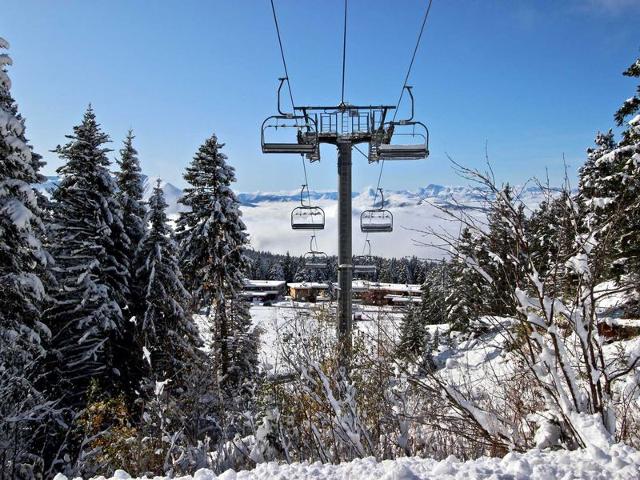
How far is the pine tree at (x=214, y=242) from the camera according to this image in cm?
1836

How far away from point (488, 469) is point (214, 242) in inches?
645

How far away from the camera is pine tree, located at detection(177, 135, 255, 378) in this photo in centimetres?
1836

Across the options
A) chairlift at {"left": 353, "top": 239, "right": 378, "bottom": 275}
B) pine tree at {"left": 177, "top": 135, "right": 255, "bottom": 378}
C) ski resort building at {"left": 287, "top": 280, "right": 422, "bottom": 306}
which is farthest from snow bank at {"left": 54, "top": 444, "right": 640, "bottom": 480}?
pine tree at {"left": 177, "top": 135, "right": 255, "bottom": 378}

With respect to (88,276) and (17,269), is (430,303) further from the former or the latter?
(17,269)

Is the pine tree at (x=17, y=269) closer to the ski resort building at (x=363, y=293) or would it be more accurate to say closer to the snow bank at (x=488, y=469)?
the ski resort building at (x=363, y=293)

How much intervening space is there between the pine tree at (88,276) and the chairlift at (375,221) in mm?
9448

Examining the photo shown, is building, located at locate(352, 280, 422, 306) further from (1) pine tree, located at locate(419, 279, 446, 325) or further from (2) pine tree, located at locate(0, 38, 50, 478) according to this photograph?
(1) pine tree, located at locate(419, 279, 446, 325)

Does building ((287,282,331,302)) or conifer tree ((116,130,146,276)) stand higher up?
conifer tree ((116,130,146,276))

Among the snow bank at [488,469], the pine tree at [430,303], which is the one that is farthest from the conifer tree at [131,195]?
the pine tree at [430,303]

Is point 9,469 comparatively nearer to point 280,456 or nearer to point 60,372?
point 280,456

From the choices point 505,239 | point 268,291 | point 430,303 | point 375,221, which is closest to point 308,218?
point 375,221

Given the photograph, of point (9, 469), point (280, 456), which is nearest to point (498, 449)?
point (280, 456)

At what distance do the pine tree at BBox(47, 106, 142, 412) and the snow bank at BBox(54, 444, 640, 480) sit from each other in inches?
493

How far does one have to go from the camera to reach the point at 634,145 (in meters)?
13.3
